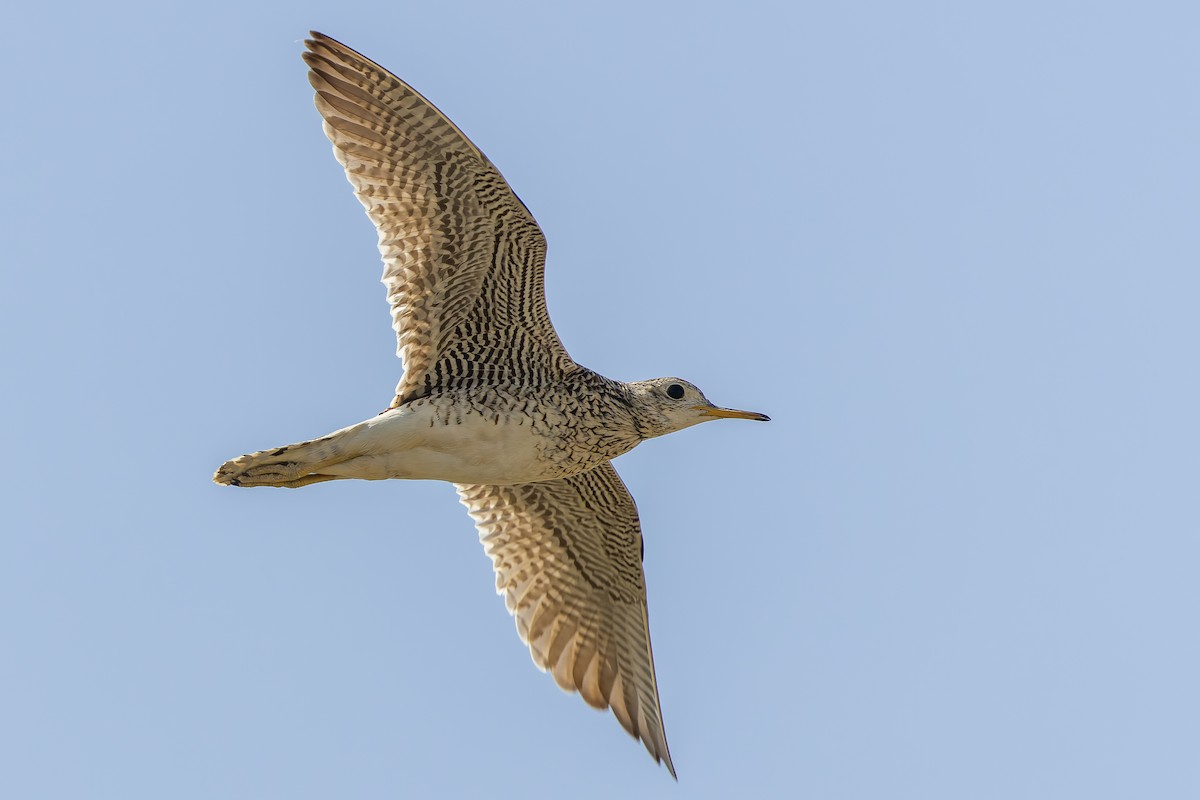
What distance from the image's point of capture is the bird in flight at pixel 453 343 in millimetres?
13688

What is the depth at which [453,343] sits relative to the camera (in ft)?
47.0

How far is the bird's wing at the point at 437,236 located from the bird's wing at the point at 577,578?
6.29 feet

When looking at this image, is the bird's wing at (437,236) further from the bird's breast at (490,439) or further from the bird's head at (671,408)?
the bird's head at (671,408)

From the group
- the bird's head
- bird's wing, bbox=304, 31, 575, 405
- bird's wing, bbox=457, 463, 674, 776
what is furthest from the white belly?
bird's wing, bbox=457, 463, 674, 776

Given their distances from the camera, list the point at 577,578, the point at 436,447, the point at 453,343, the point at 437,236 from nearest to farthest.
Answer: the point at 436,447
the point at 437,236
the point at 453,343
the point at 577,578

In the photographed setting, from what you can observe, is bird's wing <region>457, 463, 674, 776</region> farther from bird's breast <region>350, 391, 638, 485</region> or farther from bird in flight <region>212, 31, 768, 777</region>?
bird's breast <region>350, 391, 638, 485</region>

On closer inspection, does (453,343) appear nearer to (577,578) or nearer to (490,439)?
(490,439)

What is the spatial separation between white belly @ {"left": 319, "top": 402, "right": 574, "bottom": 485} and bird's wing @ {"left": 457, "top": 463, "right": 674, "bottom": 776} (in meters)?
1.78

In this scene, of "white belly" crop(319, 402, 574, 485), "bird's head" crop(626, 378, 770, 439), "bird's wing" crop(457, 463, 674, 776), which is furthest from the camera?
"bird's wing" crop(457, 463, 674, 776)

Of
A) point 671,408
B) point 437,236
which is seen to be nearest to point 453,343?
point 437,236

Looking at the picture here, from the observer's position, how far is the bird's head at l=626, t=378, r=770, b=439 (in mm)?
14531

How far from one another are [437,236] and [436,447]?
1691mm

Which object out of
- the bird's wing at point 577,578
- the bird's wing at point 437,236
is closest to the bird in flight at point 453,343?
the bird's wing at point 437,236

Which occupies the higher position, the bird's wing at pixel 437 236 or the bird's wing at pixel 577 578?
the bird's wing at pixel 437 236
